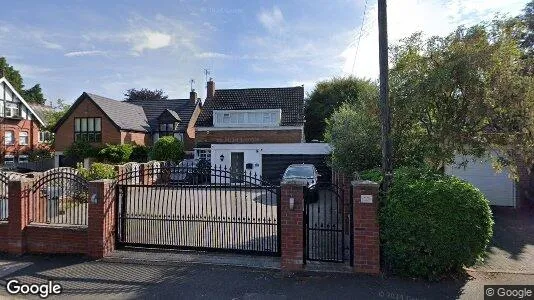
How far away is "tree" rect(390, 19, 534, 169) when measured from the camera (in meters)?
6.82

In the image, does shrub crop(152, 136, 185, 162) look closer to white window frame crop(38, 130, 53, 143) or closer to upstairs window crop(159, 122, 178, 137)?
upstairs window crop(159, 122, 178, 137)

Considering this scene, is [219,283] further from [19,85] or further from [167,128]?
[19,85]

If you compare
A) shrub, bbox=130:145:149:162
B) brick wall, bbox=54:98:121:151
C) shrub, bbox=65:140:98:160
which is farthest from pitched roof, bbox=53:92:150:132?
shrub, bbox=65:140:98:160

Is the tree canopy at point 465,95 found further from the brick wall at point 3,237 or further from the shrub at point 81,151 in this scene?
the shrub at point 81,151

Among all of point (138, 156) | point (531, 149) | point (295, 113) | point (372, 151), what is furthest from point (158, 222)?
point (138, 156)

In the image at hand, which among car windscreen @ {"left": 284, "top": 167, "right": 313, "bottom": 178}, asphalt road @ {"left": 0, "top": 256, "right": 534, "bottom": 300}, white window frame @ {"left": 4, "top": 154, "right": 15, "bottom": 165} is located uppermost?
white window frame @ {"left": 4, "top": 154, "right": 15, "bottom": 165}

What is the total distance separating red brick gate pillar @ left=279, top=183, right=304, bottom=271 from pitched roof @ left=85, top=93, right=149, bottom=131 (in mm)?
27030

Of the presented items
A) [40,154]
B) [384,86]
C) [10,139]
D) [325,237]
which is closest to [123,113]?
[40,154]

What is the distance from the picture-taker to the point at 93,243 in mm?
7027

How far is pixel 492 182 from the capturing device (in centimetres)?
1340

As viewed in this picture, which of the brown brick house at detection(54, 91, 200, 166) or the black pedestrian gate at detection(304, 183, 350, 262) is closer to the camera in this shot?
the black pedestrian gate at detection(304, 183, 350, 262)

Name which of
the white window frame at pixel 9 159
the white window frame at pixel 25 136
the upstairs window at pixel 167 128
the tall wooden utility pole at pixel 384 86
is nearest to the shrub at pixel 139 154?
the upstairs window at pixel 167 128

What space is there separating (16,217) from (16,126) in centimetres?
3473

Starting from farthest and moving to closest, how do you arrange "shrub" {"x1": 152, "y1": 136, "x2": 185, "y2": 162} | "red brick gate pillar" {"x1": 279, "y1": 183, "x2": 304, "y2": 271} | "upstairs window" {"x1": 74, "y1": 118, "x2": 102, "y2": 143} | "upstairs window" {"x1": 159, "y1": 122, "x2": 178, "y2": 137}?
"upstairs window" {"x1": 159, "y1": 122, "x2": 178, "y2": 137}
"upstairs window" {"x1": 74, "y1": 118, "x2": 102, "y2": 143}
"shrub" {"x1": 152, "y1": 136, "x2": 185, "y2": 162}
"red brick gate pillar" {"x1": 279, "y1": 183, "x2": 304, "y2": 271}
